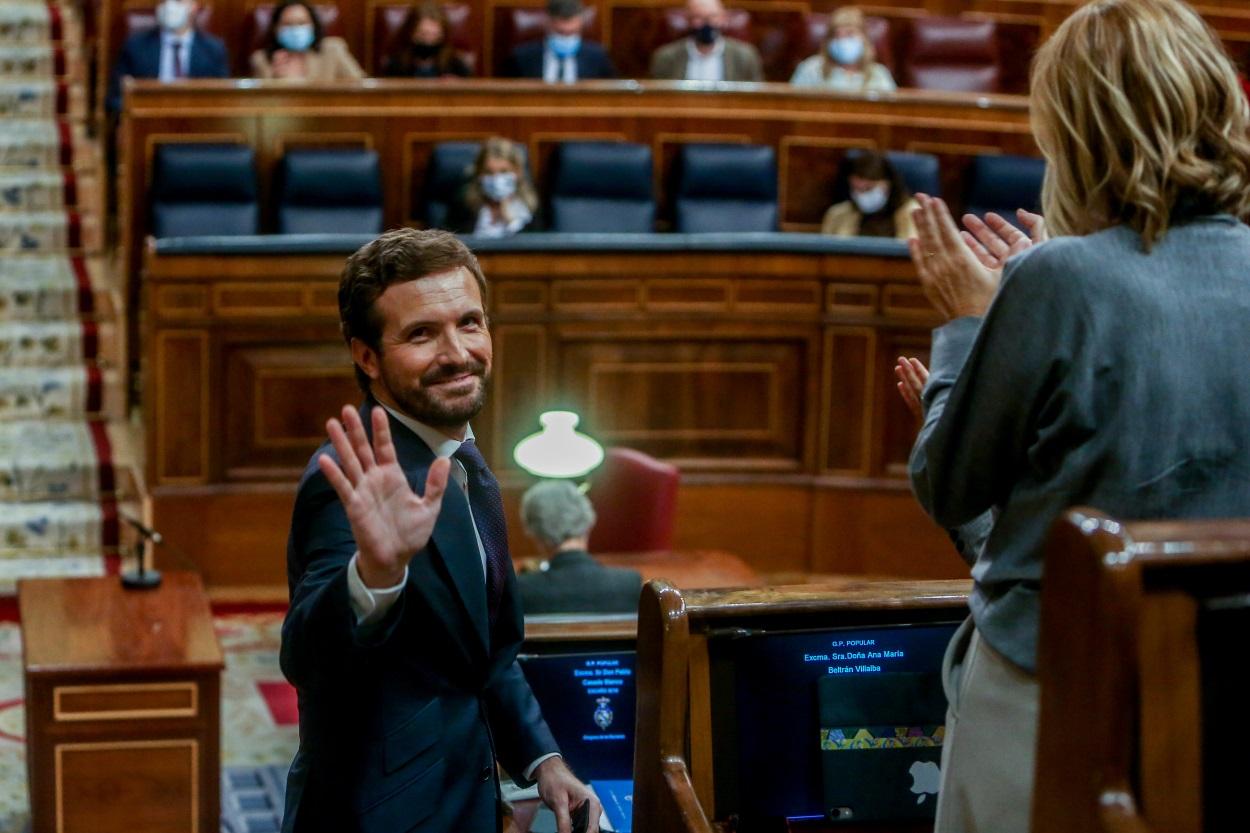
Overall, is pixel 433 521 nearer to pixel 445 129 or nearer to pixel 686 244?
pixel 686 244

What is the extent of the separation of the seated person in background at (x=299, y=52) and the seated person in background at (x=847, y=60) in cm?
167

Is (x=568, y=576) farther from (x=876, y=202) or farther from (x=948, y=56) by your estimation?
(x=948, y=56)

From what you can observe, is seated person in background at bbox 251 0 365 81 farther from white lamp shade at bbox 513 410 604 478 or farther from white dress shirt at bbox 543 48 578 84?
white lamp shade at bbox 513 410 604 478

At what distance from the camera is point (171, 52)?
675 centimetres

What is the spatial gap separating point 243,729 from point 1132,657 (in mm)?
3708

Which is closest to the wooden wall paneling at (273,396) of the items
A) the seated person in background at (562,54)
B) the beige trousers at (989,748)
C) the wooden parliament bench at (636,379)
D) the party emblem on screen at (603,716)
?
the wooden parliament bench at (636,379)

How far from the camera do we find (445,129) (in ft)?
20.7

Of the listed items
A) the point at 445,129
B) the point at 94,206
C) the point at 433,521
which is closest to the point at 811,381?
the point at 445,129

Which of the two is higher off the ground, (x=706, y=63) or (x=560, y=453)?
(x=706, y=63)

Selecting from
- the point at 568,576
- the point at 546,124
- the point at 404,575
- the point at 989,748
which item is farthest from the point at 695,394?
the point at 989,748

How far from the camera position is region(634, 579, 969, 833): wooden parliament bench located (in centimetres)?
181

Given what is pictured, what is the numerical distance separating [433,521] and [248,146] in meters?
4.77

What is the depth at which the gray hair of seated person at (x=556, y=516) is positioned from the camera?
12.9ft

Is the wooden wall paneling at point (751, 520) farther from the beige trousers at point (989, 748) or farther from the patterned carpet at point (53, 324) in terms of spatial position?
the beige trousers at point (989, 748)
